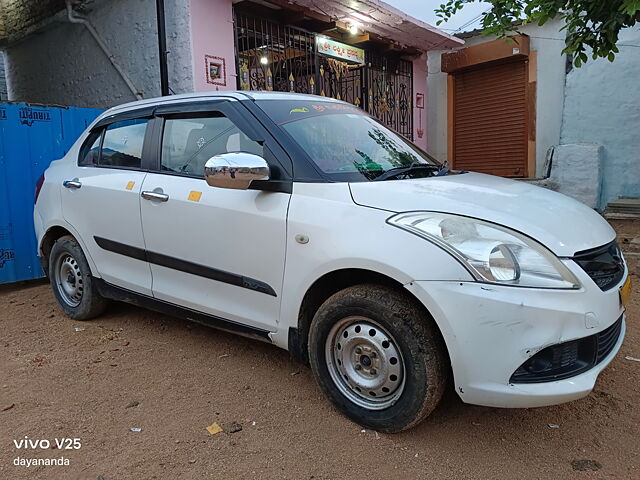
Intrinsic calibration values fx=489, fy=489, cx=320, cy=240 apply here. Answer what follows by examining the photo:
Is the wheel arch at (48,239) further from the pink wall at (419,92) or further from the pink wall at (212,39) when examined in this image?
the pink wall at (419,92)

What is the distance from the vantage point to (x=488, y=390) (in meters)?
2.06

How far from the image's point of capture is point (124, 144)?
3734 mm

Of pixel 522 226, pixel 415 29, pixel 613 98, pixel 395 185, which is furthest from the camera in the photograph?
pixel 415 29

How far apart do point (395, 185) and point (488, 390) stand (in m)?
1.05

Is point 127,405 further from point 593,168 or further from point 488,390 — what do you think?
point 593,168

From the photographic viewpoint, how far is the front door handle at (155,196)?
3.14 meters

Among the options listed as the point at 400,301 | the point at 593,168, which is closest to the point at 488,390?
the point at 400,301

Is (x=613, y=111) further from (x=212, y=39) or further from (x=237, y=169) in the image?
(x=237, y=169)

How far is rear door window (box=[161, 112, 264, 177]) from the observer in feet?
9.80

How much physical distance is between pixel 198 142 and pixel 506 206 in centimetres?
195

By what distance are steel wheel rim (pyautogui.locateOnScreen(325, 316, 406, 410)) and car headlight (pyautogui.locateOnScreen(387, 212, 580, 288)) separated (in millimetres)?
519

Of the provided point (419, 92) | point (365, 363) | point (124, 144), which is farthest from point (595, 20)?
point (419, 92)

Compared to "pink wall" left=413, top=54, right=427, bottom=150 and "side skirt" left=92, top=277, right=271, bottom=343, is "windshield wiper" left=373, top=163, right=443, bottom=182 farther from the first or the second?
"pink wall" left=413, top=54, right=427, bottom=150

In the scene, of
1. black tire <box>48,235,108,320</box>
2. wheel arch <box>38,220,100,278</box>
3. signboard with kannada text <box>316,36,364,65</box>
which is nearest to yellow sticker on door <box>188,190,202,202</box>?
wheel arch <box>38,220,100,278</box>
